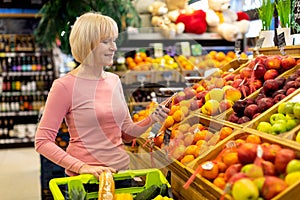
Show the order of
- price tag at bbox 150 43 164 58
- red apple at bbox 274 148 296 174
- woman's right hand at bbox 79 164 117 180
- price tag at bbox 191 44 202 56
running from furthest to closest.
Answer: price tag at bbox 191 44 202 56 → price tag at bbox 150 43 164 58 → woman's right hand at bbox 79 164 117 180 → red apple at bbox 274 148 296 174

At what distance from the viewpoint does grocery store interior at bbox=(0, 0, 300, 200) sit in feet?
5.28

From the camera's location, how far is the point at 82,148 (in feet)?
7.07

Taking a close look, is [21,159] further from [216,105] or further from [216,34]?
[216,105]

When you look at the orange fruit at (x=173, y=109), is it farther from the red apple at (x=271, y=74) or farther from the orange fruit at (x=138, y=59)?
the orange fruit at (x=138, y=59)

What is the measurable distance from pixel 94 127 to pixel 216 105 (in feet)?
2.23

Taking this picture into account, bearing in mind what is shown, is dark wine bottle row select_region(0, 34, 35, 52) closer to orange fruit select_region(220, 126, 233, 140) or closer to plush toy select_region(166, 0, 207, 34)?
plush toy select_region(166, 0, 207, 34)

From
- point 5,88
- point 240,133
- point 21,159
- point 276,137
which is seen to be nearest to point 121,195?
point 240,133

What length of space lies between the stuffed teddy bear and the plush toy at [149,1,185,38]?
37 centimetres

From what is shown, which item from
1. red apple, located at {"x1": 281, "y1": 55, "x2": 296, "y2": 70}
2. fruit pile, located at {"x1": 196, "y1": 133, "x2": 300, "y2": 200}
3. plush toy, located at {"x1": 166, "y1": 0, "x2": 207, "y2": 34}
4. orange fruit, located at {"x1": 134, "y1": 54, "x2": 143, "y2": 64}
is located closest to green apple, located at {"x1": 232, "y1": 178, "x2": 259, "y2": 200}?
fruit pile, located at {"x1": 196, "y1": 133, "x2": 300, "y2": 200}

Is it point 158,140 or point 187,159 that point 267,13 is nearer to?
point 158,140

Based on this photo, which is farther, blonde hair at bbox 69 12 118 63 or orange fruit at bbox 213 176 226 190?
blonde hair at bbox 69 12 118 63

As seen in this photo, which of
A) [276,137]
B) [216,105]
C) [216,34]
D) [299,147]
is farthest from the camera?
[216,34]

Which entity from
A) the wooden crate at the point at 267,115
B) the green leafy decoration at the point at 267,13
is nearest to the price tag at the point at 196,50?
the green leafy decoration at the point at 267,13

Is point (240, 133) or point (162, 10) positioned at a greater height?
point (162, 10)
